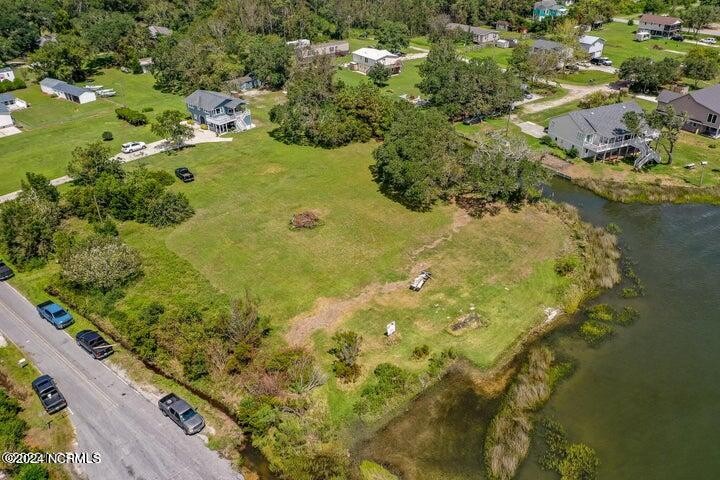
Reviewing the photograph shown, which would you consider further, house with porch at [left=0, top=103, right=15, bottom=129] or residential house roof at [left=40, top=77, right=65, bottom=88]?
residential house roof at [left=40, top=77, right=65, bottom=88]

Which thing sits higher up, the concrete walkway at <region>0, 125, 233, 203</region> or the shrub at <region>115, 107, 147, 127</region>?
the shrub at <region>115, 107, 147, 127</region>

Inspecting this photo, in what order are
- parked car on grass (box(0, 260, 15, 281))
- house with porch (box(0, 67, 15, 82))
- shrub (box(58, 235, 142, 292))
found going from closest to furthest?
1. shrub (box(58, 235, 142, 292))
2. parked car on grass (box(0, 260, 15, 281))
3. house with porch (box(0, 67, 15, 82))

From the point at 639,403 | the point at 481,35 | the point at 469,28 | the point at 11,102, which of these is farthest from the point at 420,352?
the point at 469,28

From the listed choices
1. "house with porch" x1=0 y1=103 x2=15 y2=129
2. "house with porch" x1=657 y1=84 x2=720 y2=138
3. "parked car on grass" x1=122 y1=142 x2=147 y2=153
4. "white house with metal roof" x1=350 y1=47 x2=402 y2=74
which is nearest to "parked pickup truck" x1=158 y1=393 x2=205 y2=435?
"parked car on grass" x1=122 y1=142 x2=147 y2=153

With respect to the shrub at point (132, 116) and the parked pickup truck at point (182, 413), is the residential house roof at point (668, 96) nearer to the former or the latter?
the parked pickup truck at point (182, 413)

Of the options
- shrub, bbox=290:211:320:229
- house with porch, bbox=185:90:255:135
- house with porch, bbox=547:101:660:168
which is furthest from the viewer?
house with porch, bbox=185:90:255:135

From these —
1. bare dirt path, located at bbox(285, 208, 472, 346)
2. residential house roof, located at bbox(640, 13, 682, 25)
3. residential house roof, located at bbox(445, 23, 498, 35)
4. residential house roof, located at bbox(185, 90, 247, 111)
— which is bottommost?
bare dirt path, located at bbox(285, 208, 472, 346)

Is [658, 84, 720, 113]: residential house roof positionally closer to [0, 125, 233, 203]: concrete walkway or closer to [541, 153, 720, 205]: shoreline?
[541, 153, 720, 205]: shoreline

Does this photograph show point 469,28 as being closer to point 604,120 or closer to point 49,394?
point 604,120
